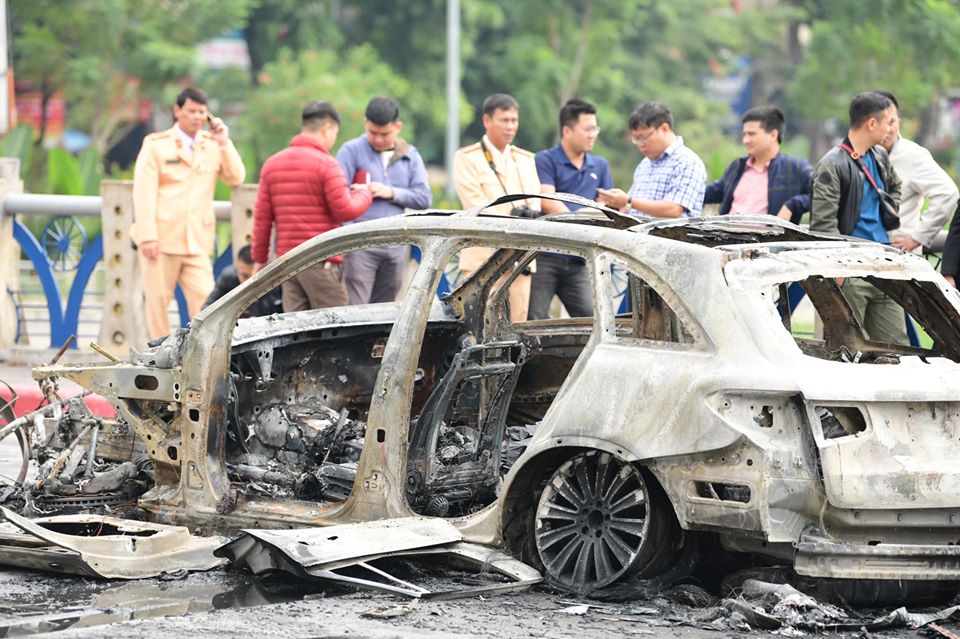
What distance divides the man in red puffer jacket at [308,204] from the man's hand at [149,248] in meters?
1.46

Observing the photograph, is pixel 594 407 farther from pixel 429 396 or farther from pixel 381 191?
pixel 381 191

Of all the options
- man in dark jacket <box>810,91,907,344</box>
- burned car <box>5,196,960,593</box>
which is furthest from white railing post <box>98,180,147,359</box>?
man in dark jacket <box>810,91,907,344</box>

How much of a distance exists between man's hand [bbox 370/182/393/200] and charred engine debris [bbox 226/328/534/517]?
10.7ft

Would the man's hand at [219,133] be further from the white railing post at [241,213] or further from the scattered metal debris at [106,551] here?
the scattered metal debris at [106,551]

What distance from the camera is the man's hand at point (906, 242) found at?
10055mm

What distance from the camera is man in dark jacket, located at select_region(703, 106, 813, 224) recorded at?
1013cm

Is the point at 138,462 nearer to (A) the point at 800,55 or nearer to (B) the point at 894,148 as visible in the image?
(B) the point at 894,148

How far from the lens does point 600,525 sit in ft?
20.1

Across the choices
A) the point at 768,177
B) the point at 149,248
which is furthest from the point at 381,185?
the point at 768,177

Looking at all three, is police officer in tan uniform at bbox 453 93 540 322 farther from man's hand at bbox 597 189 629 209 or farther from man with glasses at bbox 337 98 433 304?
man's hand at bbox 597 189 629 209

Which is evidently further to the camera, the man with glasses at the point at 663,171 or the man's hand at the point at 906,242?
the man with glasses at the point at 663,171

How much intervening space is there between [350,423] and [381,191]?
3.77 meters

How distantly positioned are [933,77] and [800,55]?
524 inches

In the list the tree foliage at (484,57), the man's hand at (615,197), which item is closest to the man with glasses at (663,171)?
the man's hand at (615,197)
